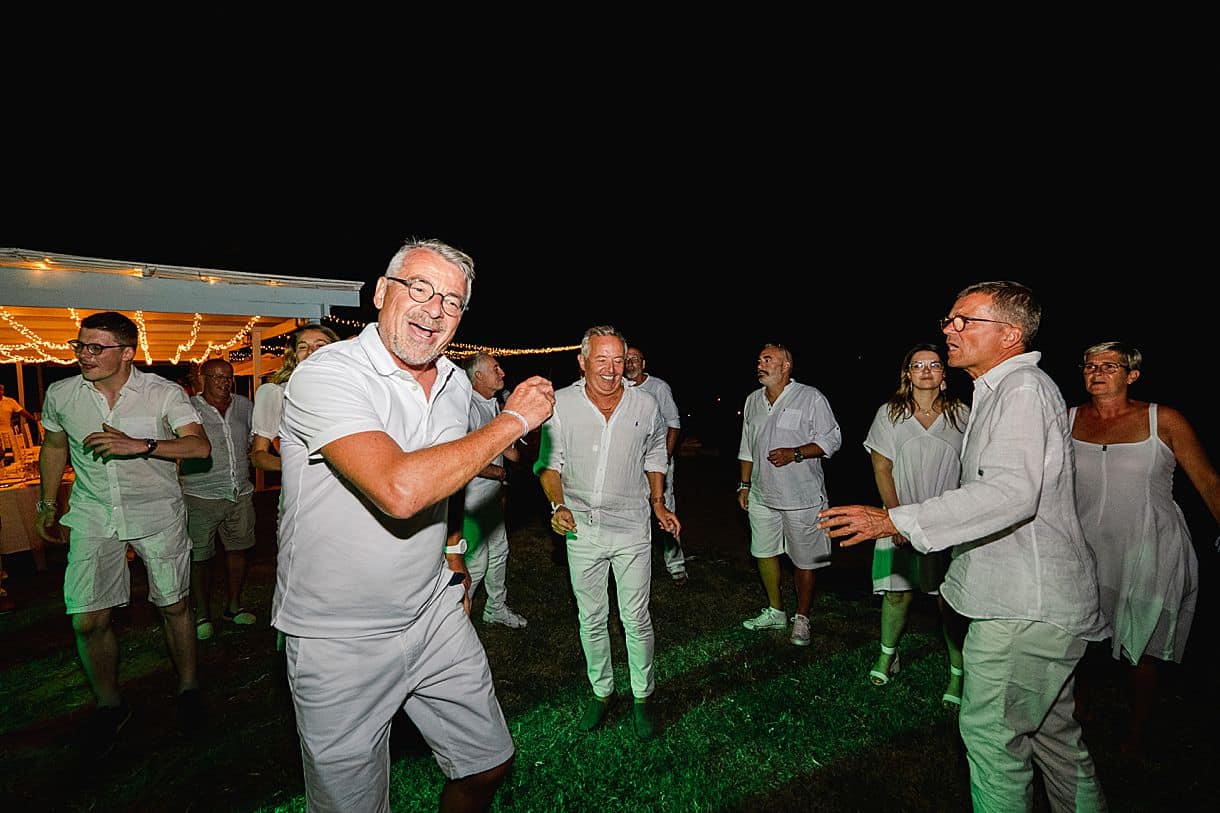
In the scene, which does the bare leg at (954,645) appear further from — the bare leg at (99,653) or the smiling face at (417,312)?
the bare leg at (99,653)

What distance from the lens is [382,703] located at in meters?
2.11

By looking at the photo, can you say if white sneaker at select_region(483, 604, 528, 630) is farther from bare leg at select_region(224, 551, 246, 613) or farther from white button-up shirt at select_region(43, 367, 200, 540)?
white button-up shirt at select_region(43, 367, 200, 540)

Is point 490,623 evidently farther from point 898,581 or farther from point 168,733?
point 898,581

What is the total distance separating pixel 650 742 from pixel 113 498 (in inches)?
143

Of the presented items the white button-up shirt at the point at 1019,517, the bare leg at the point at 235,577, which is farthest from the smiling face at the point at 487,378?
the white button-up shirt at the point at 1019,517

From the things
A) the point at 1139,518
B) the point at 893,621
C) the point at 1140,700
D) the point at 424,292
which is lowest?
the point at 1140,700

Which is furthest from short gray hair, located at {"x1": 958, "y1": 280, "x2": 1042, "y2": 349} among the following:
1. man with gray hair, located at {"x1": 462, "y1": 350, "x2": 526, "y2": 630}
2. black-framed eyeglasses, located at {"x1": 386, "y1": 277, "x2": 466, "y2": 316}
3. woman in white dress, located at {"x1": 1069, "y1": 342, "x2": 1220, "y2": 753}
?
man with gray hair, located at {"x1": 462, "y1": 350, "x2": 526, "y2": 630}

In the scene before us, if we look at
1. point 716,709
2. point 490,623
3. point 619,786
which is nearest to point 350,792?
point 619,786

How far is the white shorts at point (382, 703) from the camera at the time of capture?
2.03 m

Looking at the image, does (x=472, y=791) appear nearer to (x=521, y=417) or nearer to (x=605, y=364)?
(x=521, y=417)

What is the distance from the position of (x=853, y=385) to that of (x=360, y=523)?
16.6m

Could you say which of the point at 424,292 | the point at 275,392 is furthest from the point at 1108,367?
the point at 275,392

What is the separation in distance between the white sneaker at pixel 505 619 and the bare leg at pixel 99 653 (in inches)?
103

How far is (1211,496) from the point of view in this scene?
3197 millimetres
